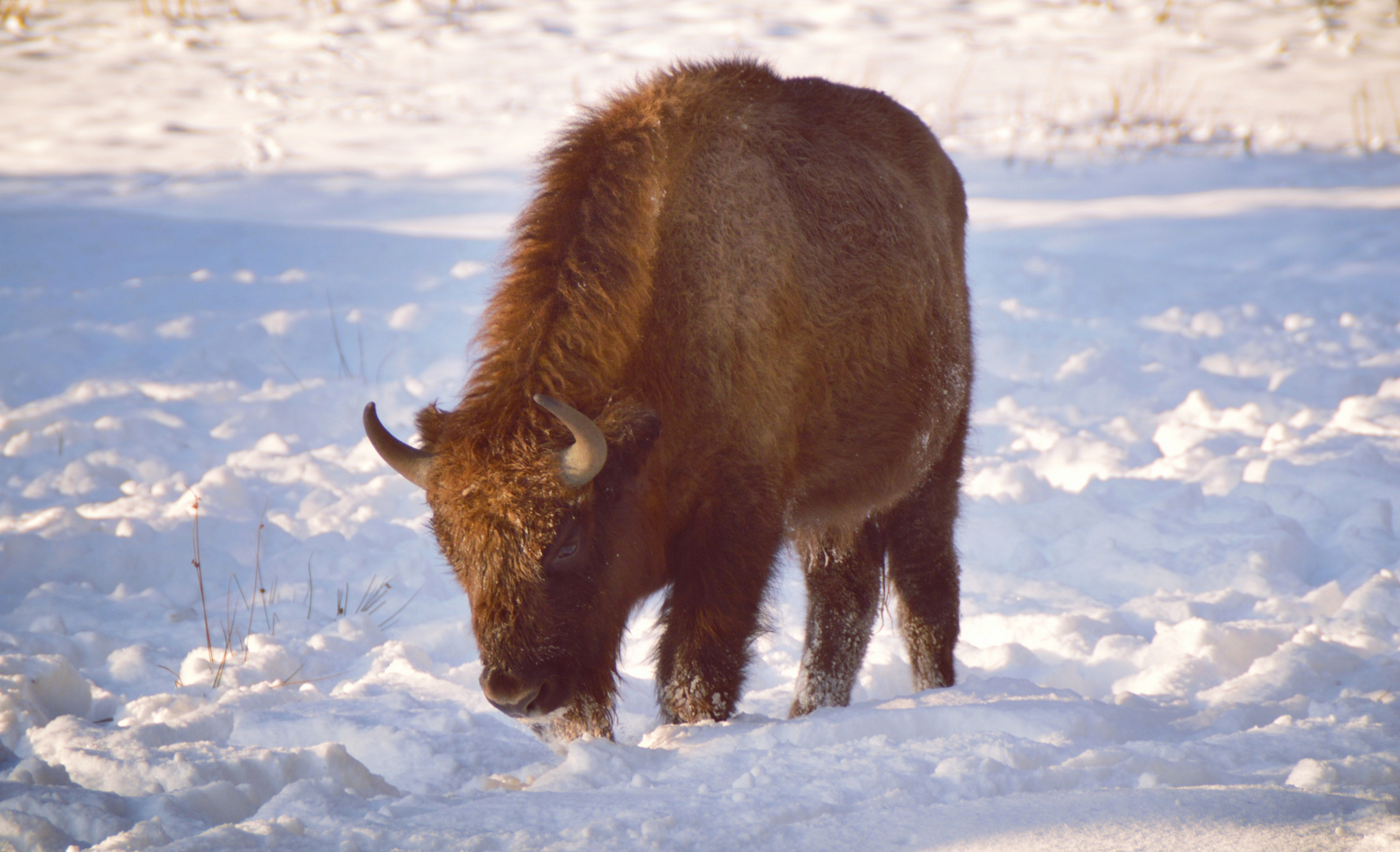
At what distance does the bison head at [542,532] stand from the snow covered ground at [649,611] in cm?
23

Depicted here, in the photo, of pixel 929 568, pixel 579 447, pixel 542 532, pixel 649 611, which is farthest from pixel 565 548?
pixel 649 611

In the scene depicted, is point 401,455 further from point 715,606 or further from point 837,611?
point 837,611

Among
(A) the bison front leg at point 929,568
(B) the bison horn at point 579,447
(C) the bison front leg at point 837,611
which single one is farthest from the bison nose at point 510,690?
(A) the bison front leg at point 929,568

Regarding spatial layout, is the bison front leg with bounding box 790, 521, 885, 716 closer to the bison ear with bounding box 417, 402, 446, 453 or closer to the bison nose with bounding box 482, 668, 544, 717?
the bison nose with bounding box 482, 668, 544, 717

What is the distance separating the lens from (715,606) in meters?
2.48

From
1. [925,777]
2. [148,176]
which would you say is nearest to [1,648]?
[925,777]

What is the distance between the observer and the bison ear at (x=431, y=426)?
2.36 meters

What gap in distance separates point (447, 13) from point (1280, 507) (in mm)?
11765

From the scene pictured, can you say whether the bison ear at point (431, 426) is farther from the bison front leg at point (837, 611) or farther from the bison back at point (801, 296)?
the bison front leg at point (837, 611)

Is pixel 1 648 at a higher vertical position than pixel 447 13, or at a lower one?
lower

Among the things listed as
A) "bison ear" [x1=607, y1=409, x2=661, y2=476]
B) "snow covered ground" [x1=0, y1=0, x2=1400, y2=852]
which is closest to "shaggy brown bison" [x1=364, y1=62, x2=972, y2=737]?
"bison ear" [x1=607, y1=409, x2=661, y2=476]

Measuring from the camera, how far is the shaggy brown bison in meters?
2.21

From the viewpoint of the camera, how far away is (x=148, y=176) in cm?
884

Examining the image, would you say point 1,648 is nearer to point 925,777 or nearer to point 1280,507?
point 925,777
